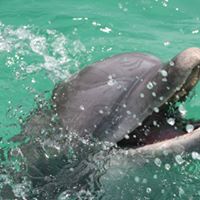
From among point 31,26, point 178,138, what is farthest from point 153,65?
point 31,26

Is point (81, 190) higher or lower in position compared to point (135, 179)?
lower

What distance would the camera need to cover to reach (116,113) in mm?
3369

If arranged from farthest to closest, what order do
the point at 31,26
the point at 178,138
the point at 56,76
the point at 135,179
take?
the point at 31,26, the point at 56,76, the point at 135,179, the point at 178,138

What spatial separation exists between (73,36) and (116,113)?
18.3ft

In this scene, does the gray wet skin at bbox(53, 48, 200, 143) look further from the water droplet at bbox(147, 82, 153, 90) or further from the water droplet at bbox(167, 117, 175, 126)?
the water droplet at bbox(167, 117, 175, 126)

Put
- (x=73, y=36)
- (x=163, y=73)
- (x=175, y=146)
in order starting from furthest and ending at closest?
1. (x=73, y=36)
2. (x=163, y=73)
3. (x=175, y=146)

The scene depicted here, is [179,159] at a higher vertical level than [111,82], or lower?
lower

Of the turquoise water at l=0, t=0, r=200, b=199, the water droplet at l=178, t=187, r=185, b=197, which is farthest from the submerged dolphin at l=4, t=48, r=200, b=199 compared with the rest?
the turquoise water at l=0, t=0, r=200, b=199

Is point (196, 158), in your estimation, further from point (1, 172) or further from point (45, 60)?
point (45, 60)

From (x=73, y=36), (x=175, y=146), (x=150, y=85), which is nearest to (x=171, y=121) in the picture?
(x=150, y=85)

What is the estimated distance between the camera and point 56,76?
22.6ft

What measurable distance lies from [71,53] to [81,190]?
464cm

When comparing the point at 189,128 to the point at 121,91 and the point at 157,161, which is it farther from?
the point at 121,91

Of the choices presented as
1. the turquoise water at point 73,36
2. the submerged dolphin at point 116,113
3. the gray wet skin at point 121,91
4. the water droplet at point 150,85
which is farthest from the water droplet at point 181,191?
the turquoise water at point 73,36
